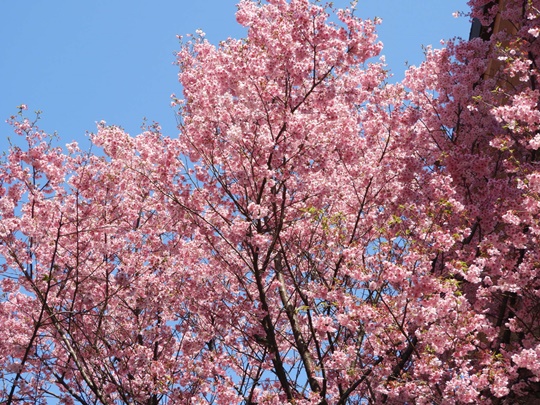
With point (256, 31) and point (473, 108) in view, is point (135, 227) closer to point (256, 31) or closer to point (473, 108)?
point (256, 31)

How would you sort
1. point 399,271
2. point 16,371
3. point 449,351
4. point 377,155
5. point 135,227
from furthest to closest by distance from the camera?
1. point 135,227
2. point 377,155
3. point 16,371
4. point 449,351
5. point 399,271

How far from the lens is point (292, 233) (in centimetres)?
1233

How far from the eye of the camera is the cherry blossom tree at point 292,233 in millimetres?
10266

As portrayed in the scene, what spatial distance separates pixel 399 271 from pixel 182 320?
503 centimetres

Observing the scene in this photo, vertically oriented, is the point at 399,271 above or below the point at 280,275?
below

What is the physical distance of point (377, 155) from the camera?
13.4 meters

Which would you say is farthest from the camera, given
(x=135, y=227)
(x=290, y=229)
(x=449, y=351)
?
(x=135, y=227)

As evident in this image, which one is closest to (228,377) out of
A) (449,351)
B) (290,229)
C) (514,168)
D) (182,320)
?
(182,320)

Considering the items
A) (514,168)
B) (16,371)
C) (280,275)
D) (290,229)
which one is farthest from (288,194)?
(16,371)

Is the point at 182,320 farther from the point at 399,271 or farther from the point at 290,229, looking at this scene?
the point at 399,271

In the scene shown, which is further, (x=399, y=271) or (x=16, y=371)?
(x=16, y=371)

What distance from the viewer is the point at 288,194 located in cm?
1245

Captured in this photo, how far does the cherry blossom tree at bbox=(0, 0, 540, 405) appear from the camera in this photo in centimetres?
1027

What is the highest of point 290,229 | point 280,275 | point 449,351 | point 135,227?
point 135,227
